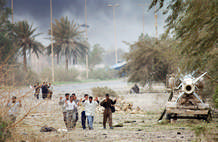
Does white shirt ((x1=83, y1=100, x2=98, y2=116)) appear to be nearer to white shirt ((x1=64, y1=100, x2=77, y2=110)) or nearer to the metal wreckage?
white shirt ((x1=64, y1=100, x2=77, y2=110))

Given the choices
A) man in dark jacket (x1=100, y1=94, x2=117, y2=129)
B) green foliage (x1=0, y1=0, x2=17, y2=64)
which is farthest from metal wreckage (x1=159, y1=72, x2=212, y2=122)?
green foliage (x1=0, y1=0, x2=17, y2=64)

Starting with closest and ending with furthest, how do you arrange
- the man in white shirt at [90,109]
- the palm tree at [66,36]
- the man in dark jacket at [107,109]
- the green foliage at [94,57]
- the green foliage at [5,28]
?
the man in white shirt at [90,109]
the man in dark jacket at [107,109]
the green foliage at [5,28]
the palm tree at [66,36]
the green foliage at [94,57]

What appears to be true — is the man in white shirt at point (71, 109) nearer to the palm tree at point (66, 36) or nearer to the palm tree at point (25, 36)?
the palm tree at point (25, 36)

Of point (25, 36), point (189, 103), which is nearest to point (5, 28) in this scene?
point (25, 36)

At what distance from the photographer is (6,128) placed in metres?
6.84

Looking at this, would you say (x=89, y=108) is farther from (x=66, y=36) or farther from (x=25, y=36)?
(x=66, y=36)

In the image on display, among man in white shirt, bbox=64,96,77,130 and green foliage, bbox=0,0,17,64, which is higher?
green foliage, bbox=0,0,17,64

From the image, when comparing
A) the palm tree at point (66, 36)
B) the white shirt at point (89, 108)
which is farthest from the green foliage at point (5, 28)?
the white shirt at point (89, 108)

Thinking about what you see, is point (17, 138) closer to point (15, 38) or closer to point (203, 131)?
point (203, 131)

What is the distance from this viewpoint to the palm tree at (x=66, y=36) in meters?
59.6

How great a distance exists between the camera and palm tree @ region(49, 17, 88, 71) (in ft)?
196

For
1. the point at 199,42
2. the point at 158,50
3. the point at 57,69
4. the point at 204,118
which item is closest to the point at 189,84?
the point at 204,118

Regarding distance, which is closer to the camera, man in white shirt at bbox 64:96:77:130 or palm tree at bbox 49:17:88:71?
man in white shirt at bbox 64:96:77:130

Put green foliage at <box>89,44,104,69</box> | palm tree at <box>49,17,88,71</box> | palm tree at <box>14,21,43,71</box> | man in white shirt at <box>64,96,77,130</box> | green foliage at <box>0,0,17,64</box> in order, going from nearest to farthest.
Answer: man in white shirt at <box>64,96,77,130</box> → green foliage at <box>0,0,17,64</box> → palm tree at <box>14,21,43,71</box> → palm tree at <box>49,17,88,71</box> → green foliage at <box>89,44,104,69</box>
